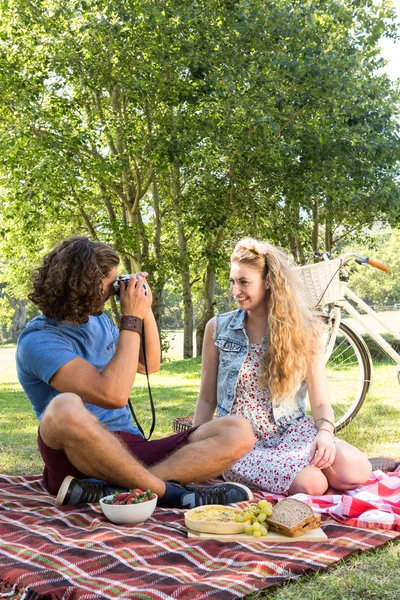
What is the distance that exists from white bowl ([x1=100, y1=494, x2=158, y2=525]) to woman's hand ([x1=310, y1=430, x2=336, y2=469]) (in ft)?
2.82

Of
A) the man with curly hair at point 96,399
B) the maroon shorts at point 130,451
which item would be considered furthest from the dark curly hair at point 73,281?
the maroon shorts at point 130,451

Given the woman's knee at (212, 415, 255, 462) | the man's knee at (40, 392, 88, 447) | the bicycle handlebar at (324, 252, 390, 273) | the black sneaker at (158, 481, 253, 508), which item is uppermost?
the bicycle handlebar at (324, 252, 390, 273)

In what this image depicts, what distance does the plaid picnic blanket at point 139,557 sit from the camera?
7.20 feet

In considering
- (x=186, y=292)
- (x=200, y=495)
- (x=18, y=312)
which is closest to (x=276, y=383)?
(x=200, y=495)

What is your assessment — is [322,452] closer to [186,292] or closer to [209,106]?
[209,106]

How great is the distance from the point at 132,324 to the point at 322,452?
1.08 meters

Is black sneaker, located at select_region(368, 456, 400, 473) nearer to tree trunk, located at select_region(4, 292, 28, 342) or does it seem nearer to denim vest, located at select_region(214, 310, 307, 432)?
denim vest, located at select_region(214, 310, 307, 432)

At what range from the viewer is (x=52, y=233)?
17.4 metres

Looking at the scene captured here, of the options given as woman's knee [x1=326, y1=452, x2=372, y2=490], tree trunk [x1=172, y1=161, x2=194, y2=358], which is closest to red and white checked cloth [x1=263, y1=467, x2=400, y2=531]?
woman's knee [x1=326, y1=452, x2=372, y2=490]

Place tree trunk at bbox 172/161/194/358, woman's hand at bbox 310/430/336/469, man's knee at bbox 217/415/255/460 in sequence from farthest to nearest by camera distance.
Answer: tree trunk at bbox 172/161/194/358 < woman's hand at bbox 310/430/336/469 < man's knee at bbox 217/415/255/460

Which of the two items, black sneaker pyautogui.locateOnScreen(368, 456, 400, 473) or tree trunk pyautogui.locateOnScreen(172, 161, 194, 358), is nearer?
Answer: black sneaker pyautogui.locateOnScreen(368, 456, 400, 473)

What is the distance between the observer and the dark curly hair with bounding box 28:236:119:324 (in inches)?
122

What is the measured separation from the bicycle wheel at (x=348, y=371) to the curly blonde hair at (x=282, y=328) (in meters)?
1.48

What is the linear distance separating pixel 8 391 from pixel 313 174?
643cm
